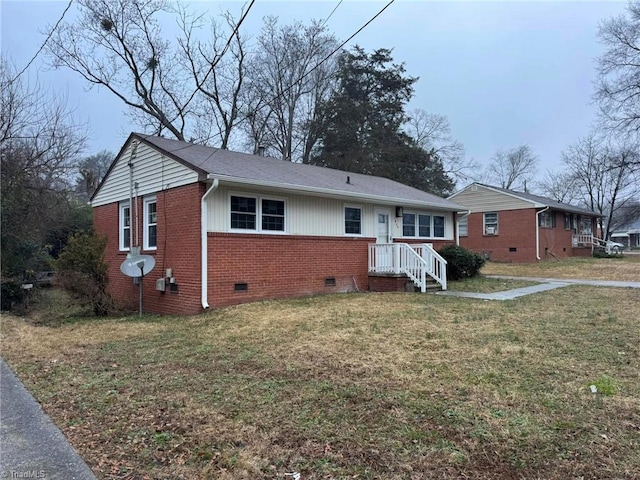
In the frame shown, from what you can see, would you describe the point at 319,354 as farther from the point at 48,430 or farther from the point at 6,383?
the point at 6,383

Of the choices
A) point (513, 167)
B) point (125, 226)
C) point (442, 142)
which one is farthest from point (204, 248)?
point (513, 167)

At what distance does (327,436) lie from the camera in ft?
10.8

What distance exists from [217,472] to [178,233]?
8.27 m

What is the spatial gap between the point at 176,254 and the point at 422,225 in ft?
29.9

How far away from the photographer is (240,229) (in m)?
10.5

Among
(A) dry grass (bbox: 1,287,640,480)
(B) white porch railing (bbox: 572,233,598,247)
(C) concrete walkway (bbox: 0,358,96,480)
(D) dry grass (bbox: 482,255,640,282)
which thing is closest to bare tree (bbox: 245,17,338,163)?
(D) dry grass (bbox: 482,255,640,282)

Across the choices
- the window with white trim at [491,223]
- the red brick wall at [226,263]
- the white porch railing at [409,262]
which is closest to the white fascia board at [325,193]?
the red brick wall at [226,263]

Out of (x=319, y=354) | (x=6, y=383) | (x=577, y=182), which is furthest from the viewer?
(x=577, y=182)

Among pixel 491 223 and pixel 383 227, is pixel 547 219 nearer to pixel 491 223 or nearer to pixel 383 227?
pixel 491 223

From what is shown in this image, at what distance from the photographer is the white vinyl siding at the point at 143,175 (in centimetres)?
1048

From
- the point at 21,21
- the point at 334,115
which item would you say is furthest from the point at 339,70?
the point at 21,21

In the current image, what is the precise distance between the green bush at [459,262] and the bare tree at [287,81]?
643 inches

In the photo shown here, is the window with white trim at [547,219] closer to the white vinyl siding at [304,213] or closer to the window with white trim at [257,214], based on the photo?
the white vinyl siding at [304,213]

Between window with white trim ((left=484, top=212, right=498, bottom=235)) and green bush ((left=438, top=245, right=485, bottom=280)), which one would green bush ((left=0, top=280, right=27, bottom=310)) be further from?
window with white trim ((left=484, top=212, right=498, bottom=235))
